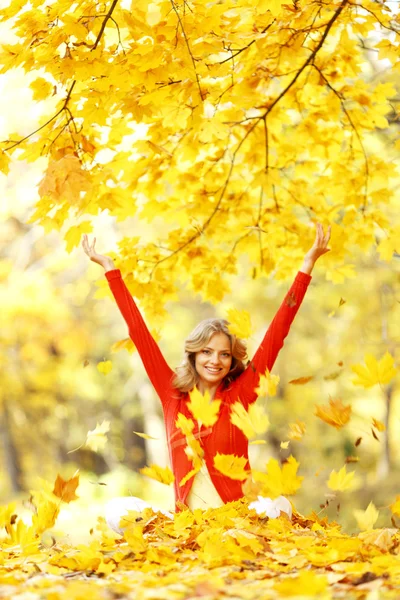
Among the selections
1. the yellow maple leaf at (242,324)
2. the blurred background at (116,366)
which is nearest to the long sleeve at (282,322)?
the yellow maple leaf at (242,324)

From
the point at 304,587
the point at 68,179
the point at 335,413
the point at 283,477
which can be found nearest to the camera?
the point at 304,587

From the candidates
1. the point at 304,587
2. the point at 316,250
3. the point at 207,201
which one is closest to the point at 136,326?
the point at 316,250

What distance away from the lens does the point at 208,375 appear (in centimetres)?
322

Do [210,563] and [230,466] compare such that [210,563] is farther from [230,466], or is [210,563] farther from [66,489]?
[66,489]

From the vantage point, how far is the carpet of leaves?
154 centimetres

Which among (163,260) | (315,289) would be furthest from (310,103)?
(315,289)

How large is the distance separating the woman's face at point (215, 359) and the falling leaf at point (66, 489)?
43.5 inches

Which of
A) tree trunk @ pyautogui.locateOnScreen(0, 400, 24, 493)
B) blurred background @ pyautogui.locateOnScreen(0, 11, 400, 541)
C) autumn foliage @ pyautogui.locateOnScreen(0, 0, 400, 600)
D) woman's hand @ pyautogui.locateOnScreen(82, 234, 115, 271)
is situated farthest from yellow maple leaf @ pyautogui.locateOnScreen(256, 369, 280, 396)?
tree trunk @ pyautogui.locateOnScreen(0, 400, 24, 493)

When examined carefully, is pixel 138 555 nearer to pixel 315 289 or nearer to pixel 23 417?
pixel 315 289

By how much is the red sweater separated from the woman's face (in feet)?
0.26

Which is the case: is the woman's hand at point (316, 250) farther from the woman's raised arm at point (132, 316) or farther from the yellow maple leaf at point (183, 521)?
the yellow maple leaf at point (183, 521)

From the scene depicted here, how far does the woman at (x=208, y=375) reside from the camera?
9.95ft

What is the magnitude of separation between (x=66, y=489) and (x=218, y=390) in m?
1.20

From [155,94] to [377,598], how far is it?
5.89ft
